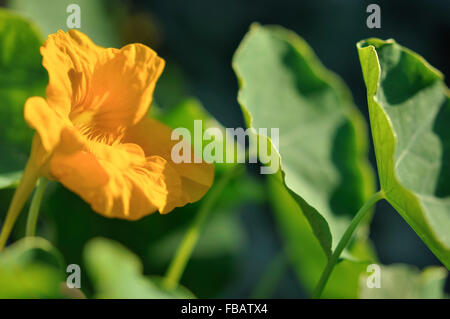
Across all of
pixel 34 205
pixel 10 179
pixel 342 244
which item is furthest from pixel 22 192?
pixel 342 244

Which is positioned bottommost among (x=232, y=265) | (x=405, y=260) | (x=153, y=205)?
(x=405, y=260)

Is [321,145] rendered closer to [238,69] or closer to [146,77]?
[238,69]

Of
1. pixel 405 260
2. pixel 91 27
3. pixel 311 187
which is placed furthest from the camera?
pixel 405 260

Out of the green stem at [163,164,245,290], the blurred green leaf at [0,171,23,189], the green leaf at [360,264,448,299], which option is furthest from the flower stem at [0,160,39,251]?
the green leaf at [360,264,448,299]

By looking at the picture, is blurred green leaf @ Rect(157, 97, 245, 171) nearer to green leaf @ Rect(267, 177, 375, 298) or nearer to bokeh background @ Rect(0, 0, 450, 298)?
green leaf @ Rect(267, 177, 375, 298)
